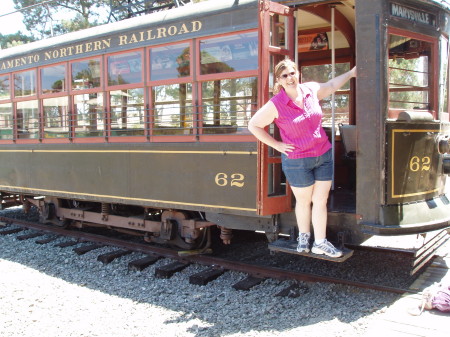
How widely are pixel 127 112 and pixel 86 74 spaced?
92 centimetres

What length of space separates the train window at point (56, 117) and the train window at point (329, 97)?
3.26 metres

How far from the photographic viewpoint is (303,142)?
161 inches

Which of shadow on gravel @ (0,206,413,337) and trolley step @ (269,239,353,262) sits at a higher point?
trolley step @ (269,239,353,262)

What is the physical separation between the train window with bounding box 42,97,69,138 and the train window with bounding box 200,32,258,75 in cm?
247

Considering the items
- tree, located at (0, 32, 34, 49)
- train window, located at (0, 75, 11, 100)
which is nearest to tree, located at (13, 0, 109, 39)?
tree, located at (0, 32, 34, 49)

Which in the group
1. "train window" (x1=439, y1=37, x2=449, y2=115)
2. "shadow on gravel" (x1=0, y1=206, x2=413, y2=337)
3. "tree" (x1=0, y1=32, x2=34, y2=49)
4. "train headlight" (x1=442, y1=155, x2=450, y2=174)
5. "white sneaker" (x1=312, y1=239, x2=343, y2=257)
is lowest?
"shadow on gravel" (x1=0, y1=206, x2=413, y2=337)

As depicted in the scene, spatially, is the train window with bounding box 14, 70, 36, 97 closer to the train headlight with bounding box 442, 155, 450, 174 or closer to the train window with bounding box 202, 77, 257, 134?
the train window with bounding box 202, 77, 257, 134

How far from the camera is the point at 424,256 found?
448cm

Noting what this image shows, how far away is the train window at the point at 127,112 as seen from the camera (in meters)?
5.52

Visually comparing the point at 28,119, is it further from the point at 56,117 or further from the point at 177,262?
the point at 177,262

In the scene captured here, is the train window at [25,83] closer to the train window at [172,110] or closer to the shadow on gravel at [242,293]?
the shadow on gravel at [242,293]

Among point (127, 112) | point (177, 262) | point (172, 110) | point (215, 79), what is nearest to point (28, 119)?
point (127, 112)

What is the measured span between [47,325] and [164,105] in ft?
8.32

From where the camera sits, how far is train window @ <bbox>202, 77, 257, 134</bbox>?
15.0ft
